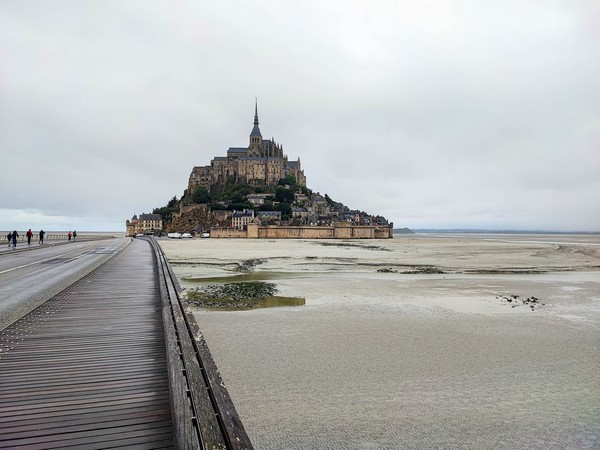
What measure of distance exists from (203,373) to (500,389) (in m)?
4.83

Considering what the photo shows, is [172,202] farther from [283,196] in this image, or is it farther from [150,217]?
[283,196]

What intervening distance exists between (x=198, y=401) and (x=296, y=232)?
100131 mm

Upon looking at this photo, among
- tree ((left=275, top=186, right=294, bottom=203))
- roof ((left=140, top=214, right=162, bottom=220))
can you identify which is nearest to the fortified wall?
tree ((left=275, top=186, right=294, bottom=203))

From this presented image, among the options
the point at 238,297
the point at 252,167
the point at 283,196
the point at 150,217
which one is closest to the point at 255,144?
the point at 252,167

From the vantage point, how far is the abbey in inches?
4951

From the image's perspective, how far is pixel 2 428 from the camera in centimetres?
356

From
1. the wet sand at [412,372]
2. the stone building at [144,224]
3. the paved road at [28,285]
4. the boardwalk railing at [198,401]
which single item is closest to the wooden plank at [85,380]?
the boardwalk railing at [198,401]

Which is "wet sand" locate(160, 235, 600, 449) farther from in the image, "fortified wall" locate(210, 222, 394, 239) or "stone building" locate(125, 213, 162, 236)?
"stone building" locate(125, 213, 162, 236)

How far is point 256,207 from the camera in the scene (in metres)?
113

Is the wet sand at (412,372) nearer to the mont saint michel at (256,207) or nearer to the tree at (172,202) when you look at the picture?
the mont saint michel at (256,207)

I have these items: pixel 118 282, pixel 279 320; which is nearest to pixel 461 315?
pixel 279 320

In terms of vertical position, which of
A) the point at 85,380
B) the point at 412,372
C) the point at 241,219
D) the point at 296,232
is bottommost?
the point at 412,372

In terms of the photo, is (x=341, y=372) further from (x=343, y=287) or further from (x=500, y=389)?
(x=343, y=287)

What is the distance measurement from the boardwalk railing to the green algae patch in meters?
7.39
